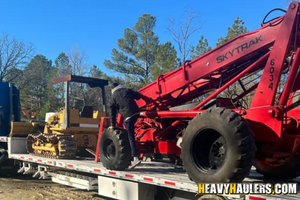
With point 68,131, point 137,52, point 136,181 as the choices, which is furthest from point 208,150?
point 137,52

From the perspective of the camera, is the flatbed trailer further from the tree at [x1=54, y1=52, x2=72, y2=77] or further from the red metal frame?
the tree at [x1=54, y1=52, x2=72, y2=77]

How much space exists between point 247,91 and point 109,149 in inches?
119

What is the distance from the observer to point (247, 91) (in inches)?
253

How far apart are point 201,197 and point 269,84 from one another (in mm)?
1971

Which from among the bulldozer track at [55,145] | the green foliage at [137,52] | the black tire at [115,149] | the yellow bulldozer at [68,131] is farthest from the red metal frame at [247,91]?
the green foliage at [137,52]

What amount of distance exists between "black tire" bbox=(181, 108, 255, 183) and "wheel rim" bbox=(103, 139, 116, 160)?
6.86ft

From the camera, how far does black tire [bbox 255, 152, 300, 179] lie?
5871 millimetres

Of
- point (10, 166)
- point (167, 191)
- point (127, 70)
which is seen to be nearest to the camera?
point (167, 191)

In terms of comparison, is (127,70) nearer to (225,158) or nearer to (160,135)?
(160,135)

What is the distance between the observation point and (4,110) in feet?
38.1

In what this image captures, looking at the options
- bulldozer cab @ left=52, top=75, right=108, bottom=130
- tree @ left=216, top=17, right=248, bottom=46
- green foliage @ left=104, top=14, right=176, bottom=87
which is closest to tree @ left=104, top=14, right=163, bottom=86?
green foliage @ left=104, top=14, right=176, bottom=87

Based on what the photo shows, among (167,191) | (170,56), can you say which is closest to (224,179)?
(167,191)

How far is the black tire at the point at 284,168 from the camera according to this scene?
587cm

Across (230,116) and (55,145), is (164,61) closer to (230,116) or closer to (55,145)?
(55,145)
